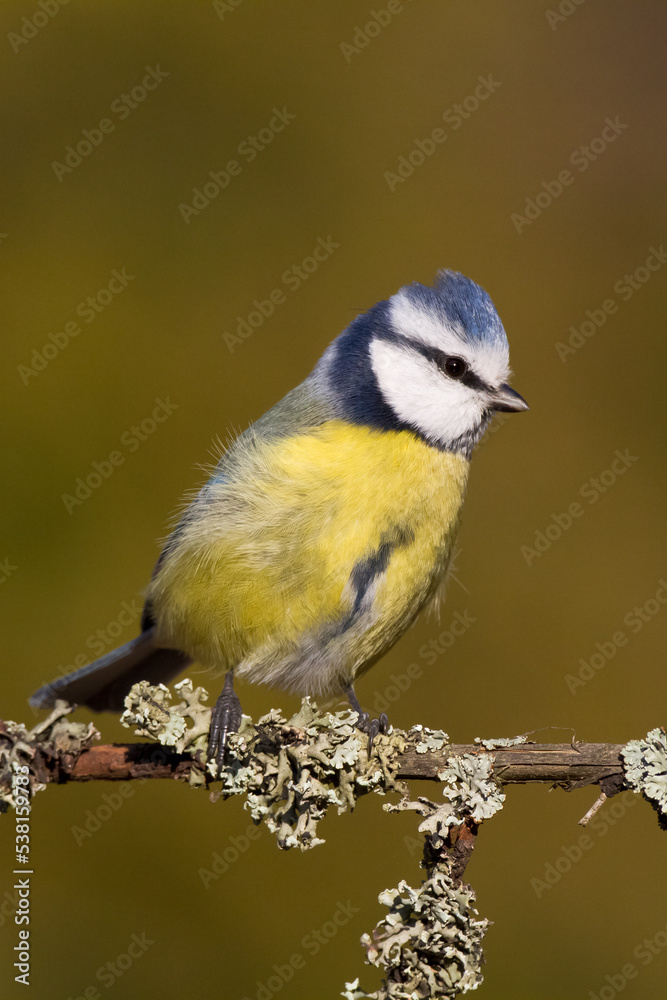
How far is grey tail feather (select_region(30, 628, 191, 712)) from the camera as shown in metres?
2.19

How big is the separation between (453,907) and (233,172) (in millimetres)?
2198

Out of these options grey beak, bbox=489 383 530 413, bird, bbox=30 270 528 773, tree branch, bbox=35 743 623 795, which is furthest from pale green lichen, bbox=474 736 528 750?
grey beak, bbox=489 383 530 413

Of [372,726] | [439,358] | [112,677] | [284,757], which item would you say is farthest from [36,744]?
[439,358]

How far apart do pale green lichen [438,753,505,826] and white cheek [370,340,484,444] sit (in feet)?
2.51

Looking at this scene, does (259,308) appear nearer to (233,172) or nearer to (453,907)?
(233,172)

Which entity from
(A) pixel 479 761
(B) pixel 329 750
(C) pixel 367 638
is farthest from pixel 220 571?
(A) pixel 479 761

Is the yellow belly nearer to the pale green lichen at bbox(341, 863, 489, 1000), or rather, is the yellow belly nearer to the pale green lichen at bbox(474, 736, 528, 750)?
the pale green lichen at bbox(474, 736, 528, 750)

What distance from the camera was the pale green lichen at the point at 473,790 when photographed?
1430 millimetres

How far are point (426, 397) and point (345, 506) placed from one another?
1.10 ft

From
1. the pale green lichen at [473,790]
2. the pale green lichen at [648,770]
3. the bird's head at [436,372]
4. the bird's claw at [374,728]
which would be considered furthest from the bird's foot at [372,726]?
the bird's head at [436,372]

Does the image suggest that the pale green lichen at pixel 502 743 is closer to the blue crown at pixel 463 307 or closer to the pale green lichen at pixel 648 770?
the pale green lichen at pixel 648 770

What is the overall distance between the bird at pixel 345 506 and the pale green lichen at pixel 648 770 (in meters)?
0.50

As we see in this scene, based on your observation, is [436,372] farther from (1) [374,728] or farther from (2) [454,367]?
(1) [374,728]

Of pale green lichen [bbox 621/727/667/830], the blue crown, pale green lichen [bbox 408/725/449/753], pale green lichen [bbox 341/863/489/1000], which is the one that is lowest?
pale green lichen [bbox 341/863/489/1000]
